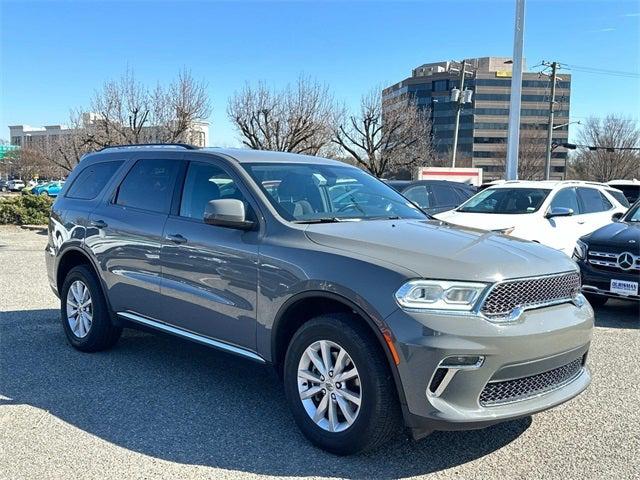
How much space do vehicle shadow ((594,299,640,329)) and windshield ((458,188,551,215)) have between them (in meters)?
1.93

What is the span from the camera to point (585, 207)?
9992 millimetres

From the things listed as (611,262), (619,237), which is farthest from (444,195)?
(611,262)

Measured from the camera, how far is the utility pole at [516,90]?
16.9 metres

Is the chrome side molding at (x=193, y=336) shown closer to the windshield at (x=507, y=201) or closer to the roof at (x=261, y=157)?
the roof at (x=261, y=157)

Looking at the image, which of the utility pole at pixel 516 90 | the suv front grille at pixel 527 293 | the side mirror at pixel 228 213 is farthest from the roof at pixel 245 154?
the utility pole at pixel 516 90

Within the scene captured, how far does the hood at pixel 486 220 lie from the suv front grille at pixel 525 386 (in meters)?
5.29

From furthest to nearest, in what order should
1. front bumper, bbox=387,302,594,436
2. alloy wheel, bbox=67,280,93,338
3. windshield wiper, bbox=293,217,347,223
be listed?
alloy wheel, bbox=67,280,93,338, windshield wiper, bbox=293,217,347,223, front bumper, bbox=387,302,594,436

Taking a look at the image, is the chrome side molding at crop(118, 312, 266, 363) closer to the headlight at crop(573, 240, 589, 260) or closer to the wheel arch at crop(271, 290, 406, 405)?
the wheel arch at crop(271, 290, 406, 405)

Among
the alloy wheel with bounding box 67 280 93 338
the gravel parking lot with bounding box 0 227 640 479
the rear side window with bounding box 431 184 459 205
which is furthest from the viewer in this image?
the rear side window with bounding box 431 184 459 205

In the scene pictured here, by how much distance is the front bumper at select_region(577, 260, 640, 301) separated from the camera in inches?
273

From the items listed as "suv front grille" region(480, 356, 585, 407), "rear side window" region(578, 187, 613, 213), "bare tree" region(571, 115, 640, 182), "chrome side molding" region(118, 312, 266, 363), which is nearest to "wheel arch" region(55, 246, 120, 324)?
"chrome side molding" region(118, 312, 266, 363)

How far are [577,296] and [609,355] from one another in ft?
7.55

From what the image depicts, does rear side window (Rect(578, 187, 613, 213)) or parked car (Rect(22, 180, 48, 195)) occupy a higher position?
rear side window (Rect(578, 187, 613, 213))

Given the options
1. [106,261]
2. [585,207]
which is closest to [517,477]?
[106,261]
